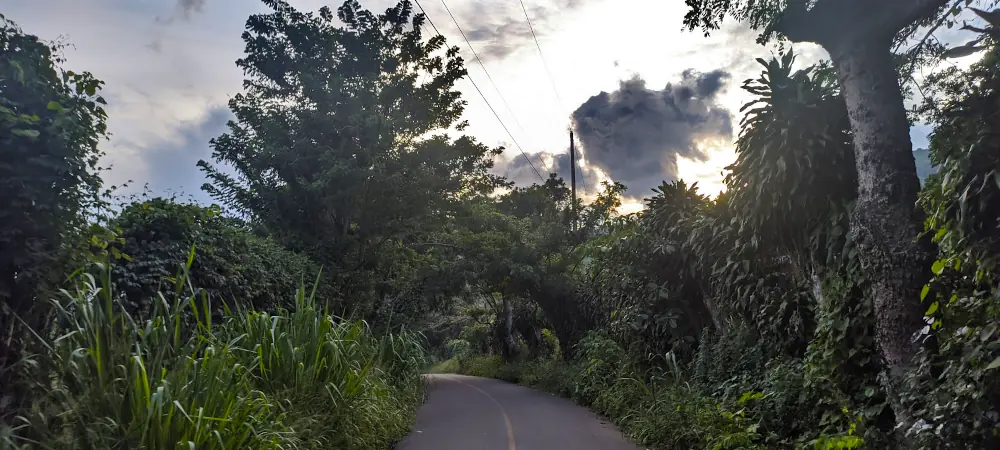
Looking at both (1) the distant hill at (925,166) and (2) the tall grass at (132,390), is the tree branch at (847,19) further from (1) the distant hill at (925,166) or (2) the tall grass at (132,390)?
(2) the tall grass at (132,390)

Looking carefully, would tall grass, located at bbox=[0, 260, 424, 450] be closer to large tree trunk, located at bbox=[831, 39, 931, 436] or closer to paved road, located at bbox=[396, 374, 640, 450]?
paved road, located at bbox=[396, 374, 640, 450]

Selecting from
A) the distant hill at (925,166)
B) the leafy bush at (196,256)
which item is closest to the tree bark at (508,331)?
the leafy bush at (196,256)

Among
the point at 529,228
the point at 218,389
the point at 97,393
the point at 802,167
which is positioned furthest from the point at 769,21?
the point at 529,228

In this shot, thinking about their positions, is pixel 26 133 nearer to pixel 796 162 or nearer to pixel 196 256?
pixel 196 256

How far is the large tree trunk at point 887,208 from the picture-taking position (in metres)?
6.18

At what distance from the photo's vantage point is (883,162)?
6.55 metres

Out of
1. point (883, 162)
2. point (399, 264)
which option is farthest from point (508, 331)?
point (883, 162)

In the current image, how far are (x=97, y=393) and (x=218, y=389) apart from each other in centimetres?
88

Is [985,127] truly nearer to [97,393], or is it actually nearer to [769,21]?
[769,21]

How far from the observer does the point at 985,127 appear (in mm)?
4285

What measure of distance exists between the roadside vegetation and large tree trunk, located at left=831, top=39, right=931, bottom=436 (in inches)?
0.9

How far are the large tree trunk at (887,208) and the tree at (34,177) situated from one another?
732 centimetres

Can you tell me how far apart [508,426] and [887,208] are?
334 inches

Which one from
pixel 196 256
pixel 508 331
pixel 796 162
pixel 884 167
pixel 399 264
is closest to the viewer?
pixel 884 167
